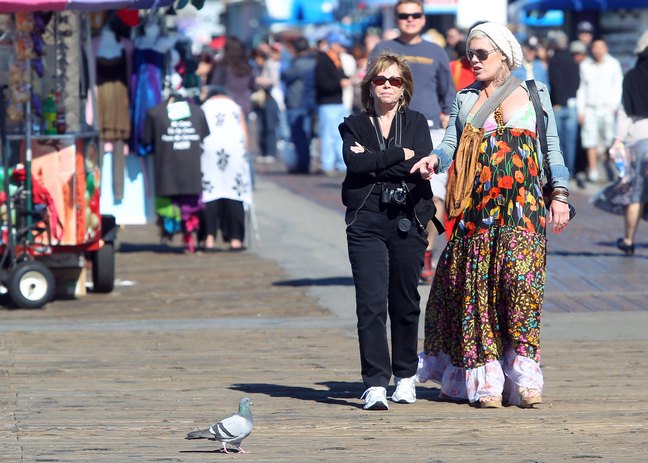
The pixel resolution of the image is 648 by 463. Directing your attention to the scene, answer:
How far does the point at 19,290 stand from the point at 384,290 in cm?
421

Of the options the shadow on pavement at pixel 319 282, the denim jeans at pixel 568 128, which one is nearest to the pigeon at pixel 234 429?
the shadow on pavement at pixel 319 282

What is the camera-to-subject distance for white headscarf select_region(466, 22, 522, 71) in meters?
7.14

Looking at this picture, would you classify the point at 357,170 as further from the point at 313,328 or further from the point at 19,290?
the point at 19,290

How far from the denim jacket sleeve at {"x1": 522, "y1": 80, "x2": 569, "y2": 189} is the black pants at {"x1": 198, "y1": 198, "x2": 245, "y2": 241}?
7416 millimetres

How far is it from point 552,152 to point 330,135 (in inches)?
635

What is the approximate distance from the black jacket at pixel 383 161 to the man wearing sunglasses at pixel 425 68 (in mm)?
3473

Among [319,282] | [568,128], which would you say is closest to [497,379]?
[319,282]

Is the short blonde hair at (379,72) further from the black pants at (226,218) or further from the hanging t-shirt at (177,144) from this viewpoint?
the black pants at (226,218)

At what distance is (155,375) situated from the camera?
8.24 meters

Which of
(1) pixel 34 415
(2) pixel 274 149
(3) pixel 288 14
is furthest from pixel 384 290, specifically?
(3) pixel 288 14

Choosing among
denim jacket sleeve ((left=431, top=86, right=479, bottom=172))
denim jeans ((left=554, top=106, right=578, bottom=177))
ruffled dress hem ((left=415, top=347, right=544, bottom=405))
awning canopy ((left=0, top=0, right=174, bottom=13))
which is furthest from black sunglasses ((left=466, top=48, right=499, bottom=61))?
denim jeans ((left=554, top=106, right=578, bottom=177))

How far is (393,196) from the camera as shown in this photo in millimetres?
7105

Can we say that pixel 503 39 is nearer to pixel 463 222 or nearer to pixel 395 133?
pixel 395 133

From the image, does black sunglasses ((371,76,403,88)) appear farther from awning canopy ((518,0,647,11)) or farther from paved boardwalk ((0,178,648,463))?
awning canopy ((518,0,647,11))
